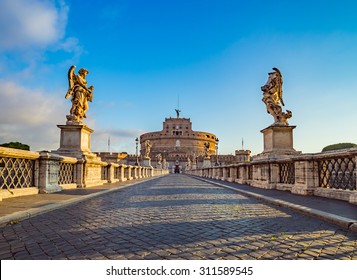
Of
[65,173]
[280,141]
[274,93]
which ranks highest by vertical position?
[274,93]

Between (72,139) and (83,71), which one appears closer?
(72,139)

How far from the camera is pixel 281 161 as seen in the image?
1113 centimetres

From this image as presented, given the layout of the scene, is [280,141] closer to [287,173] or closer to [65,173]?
[287,173]

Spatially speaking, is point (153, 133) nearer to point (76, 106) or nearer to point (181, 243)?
point (76, 106)

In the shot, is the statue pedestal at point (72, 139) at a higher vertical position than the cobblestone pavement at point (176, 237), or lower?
higher

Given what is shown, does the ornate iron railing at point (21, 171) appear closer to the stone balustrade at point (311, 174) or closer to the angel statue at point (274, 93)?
the stone balustrade at point (311, 174)

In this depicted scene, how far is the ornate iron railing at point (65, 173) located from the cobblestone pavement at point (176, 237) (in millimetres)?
6006

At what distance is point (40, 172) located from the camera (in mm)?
9781

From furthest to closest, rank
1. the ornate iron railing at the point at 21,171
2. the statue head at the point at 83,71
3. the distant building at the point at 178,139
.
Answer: the distant building at the point at 178,139 → the statue head at the point at 83,71 → the ornate iron railing at the point at 21,171

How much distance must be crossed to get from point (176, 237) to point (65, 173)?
9411mm

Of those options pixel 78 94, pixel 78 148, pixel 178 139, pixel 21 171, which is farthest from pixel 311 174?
pixel 178 139

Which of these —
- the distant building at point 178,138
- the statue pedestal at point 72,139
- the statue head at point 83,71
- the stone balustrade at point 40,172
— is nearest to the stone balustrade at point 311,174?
the stone balustrade at point 40,172

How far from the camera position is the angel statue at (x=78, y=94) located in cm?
1353
